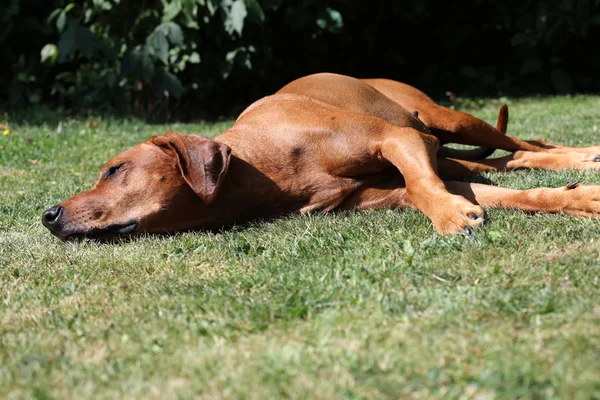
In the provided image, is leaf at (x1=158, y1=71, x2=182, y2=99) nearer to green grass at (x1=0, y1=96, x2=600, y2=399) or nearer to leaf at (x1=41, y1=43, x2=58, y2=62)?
leaf at (x1=41, y1=43, x2=58, y2=62)

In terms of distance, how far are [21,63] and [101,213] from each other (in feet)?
26.3

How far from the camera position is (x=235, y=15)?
8.86 m

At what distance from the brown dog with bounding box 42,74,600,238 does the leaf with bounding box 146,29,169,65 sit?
16.0ft

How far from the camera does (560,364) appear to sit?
2051 mm

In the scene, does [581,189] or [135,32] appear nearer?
[581,189]

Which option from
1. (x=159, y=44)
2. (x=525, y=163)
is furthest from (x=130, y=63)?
(x=525, y=163)

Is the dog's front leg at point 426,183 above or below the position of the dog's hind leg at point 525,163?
above

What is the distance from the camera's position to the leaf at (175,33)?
9.06m

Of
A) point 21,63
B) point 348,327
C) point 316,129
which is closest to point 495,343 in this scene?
point 348,327

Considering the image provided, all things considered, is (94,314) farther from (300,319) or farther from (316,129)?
(316,129)

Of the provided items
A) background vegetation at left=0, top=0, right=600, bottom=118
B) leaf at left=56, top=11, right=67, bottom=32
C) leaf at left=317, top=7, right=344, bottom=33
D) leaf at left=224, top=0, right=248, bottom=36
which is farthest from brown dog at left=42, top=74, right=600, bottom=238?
leaf at left=317, top=7, right=344, bottom=33

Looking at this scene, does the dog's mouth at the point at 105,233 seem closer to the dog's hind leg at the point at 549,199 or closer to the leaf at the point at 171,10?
the dog's hind leg at the point at 549,199

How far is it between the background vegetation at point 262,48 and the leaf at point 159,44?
0.5 inches

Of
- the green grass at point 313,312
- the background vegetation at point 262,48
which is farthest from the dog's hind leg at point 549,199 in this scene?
the background vegetation at point 262,48
